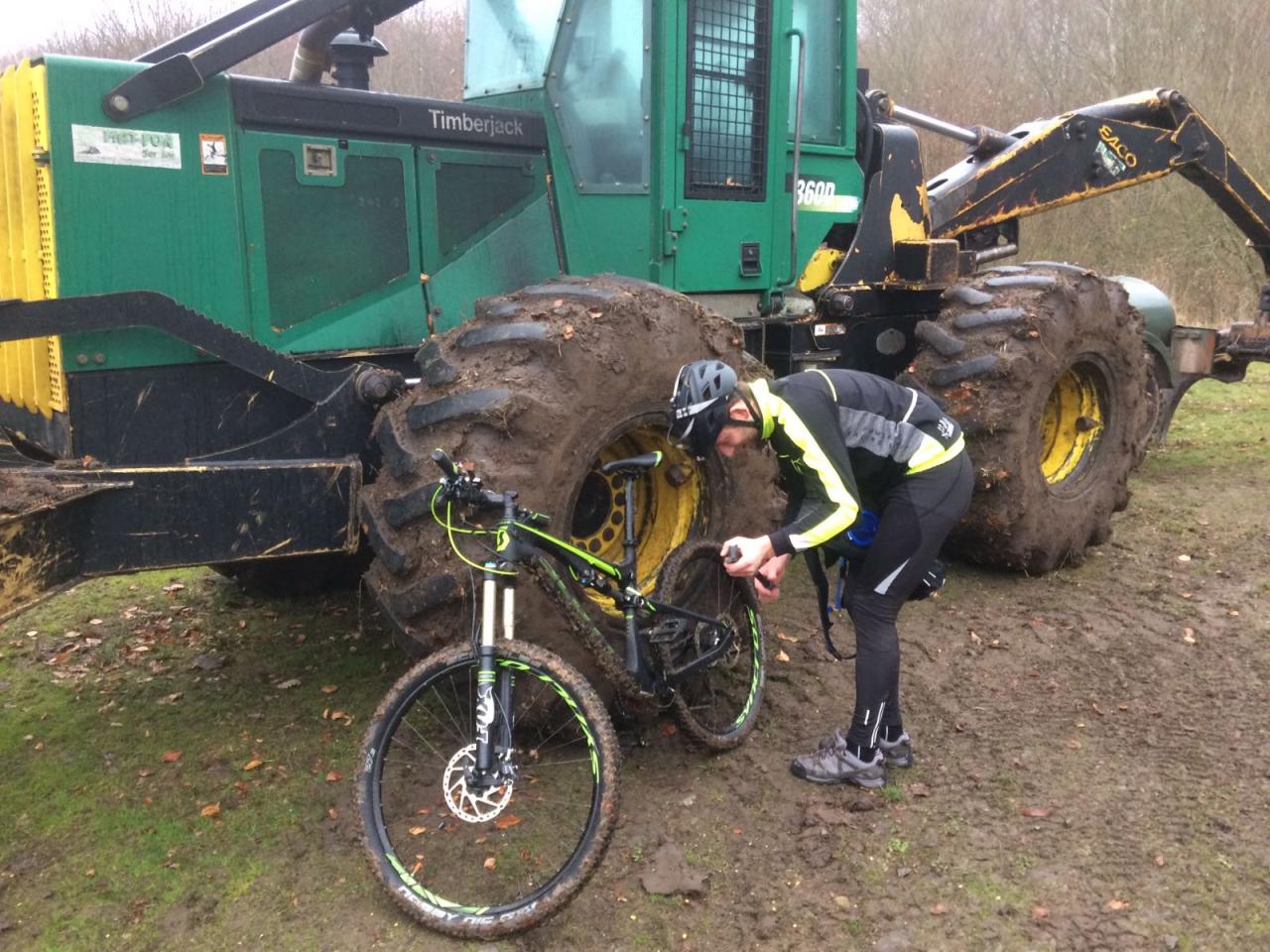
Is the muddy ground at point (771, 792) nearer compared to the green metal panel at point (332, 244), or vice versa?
the muddy ground at point (771, 792)

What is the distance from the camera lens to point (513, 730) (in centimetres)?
340

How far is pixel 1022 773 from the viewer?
4.00 meters

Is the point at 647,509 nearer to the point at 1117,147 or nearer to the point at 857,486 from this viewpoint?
the point at 857,486

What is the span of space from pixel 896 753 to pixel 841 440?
123 cm

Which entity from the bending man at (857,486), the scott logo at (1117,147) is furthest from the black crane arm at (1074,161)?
the bending man at (857,486)

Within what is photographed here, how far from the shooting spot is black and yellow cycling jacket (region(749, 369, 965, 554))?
138 inches

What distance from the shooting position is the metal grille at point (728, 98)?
4.97 metres

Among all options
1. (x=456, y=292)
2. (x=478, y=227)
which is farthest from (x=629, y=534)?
(x=478, y=227)

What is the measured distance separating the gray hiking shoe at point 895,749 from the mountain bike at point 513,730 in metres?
0.34

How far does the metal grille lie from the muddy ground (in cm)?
205

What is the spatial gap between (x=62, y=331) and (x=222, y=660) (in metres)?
1.96

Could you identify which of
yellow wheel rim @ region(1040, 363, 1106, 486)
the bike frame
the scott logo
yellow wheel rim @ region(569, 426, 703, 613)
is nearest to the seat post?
the bike frame

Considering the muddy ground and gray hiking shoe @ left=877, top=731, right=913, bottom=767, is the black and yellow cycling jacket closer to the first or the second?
gray hiking shoe @ left=877, top=731, right=913, bottom=767

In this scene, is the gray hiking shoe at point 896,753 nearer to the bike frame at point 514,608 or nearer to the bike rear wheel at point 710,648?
the bike rear wheel at point 710,648
